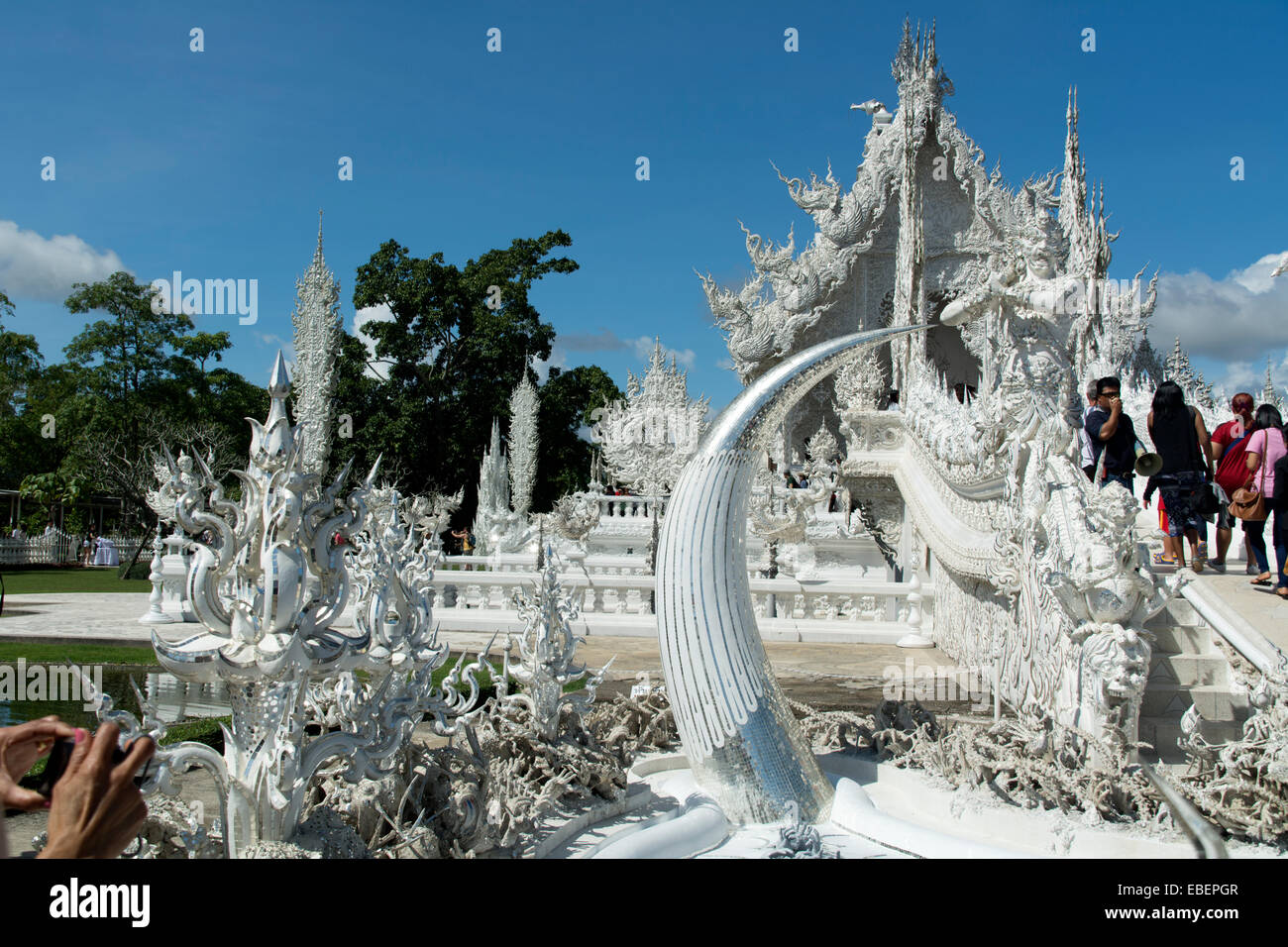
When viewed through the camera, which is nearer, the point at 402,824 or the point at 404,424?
the point at 402,824

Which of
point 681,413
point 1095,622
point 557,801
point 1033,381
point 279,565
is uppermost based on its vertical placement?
point 681,413

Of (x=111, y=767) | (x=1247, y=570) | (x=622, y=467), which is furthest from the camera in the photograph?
(x=622, y=467)

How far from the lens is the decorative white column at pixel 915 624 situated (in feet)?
34.6

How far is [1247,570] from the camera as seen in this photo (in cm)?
684

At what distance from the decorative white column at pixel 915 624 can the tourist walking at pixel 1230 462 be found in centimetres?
344

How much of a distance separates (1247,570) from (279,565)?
271 inches

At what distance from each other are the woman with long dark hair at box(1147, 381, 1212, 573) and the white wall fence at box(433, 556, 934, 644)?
426cm

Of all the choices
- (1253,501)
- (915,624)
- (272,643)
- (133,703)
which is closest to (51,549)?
(133,703)

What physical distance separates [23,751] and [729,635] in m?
3.45

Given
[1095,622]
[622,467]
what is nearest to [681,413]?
[622,467]

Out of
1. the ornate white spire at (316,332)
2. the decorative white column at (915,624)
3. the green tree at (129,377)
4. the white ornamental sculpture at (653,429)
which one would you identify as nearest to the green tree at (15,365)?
the green tree at (129,377)

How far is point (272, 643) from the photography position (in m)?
3.04

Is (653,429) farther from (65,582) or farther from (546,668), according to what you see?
(546,668)

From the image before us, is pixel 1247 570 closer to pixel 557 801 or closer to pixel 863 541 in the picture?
pixel 557 801
